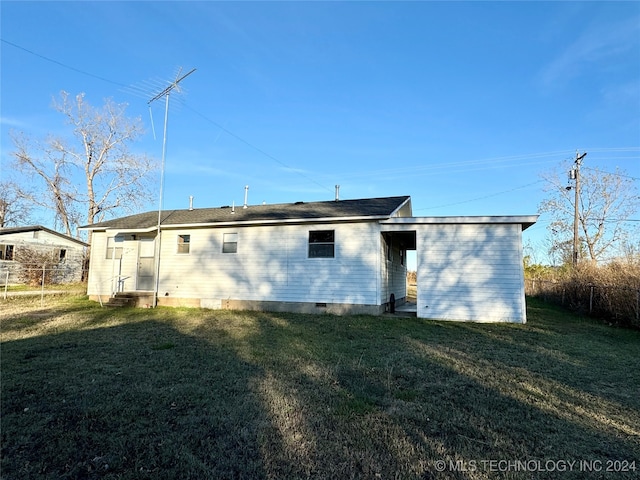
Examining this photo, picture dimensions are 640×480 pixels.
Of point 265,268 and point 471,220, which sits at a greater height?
point 471,220

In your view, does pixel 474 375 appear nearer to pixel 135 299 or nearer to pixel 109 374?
pixel 109 374

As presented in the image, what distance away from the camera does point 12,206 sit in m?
31.5

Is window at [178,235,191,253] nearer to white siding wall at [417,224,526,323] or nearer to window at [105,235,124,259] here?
window at [105,235,124,259]

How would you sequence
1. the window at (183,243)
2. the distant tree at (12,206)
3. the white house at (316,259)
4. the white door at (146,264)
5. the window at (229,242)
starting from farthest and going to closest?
the distant tree at (12,206)
the white door at (146,264)
the window at (183,243)
the window at (229,242)
the white house at (316,259)

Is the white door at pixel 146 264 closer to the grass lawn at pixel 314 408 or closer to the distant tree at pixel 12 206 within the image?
the grass lawn at pixel 314 408

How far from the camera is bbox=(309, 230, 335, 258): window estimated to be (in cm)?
1153

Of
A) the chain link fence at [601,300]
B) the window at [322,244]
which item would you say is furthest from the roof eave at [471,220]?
the chain link fence at [601,300]

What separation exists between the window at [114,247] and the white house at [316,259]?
4 cm

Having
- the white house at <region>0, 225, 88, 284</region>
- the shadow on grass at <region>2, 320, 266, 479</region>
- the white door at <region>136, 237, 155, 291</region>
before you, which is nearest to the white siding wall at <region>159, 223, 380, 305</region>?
the white door at <region>136, 237, 155, 291</region>

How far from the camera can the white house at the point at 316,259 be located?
33.4 feet

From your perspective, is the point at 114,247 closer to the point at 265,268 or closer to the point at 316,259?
the point at 265,268

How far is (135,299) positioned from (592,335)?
46.4 feet

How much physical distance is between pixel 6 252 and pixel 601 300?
28398mm

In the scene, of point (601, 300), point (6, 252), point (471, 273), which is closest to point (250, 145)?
point (471, 273)
